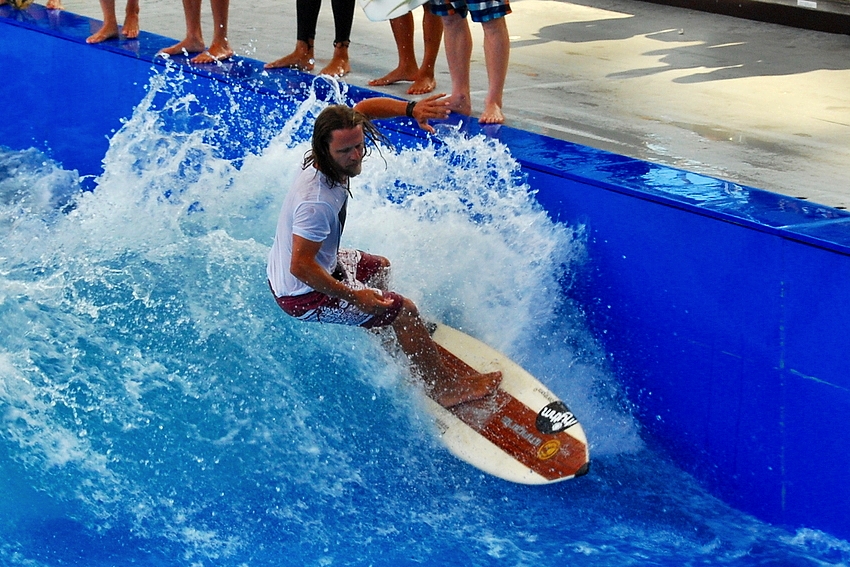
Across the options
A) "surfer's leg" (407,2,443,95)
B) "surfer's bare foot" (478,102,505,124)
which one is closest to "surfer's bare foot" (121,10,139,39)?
"surfer's leg" (407,2,443,95)

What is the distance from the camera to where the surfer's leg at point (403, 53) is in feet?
17.4

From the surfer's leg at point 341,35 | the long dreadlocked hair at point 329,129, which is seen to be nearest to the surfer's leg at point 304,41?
the surfer's leg at point 341,35

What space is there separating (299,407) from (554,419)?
1.04 metres

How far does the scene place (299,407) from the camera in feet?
12.7

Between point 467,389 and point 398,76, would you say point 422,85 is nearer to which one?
point 398,76

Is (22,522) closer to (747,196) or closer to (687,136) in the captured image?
(747,196)

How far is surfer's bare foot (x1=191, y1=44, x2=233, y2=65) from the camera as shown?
18.2 feet

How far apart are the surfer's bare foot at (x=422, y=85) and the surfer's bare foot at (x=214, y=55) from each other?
3.89ft

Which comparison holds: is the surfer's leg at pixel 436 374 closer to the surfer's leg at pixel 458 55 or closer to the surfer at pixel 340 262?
→ the surfer at pixel 340 262

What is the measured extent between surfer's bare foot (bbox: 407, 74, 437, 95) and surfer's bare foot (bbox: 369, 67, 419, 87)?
0.57 feet

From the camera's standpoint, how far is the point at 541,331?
400cm

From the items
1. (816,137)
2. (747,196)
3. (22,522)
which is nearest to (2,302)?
(22,522)

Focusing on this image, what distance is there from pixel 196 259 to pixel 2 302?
3.04 ft

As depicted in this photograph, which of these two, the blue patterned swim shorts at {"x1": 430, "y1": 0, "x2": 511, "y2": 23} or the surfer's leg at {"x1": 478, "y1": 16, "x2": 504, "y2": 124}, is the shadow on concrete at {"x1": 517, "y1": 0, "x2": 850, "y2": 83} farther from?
the blue patterned swim shorts at {"x1": 430, "y1": 0, "x2": 511, "y2": 23}
